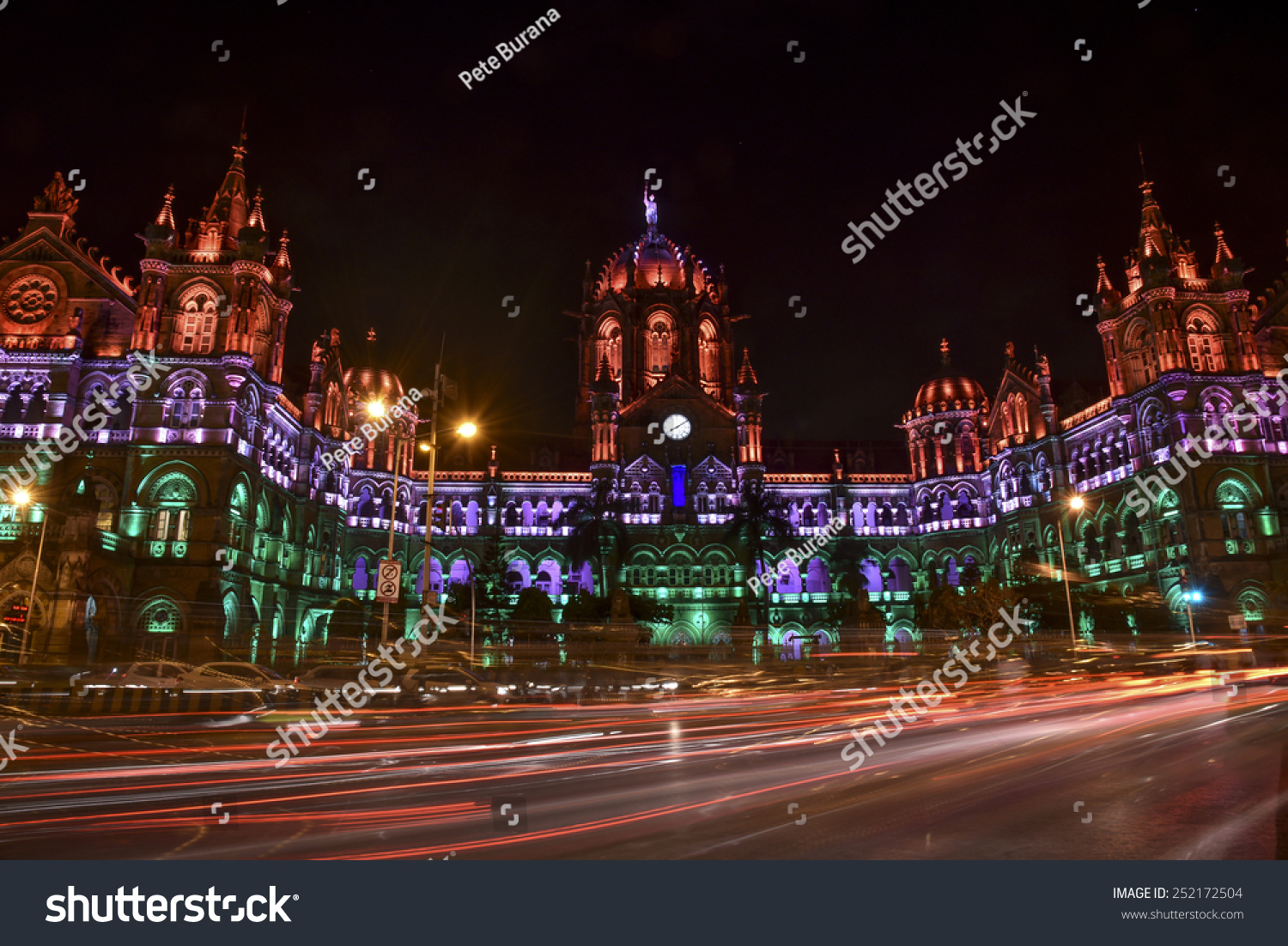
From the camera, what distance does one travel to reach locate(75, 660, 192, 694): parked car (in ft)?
60.4

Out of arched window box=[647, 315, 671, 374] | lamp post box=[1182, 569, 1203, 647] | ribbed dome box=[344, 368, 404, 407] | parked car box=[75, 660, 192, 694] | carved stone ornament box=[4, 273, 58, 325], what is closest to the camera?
parked car box=[75, 660, 192, 694]

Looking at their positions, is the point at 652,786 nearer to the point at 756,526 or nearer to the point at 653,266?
the point at 756,526

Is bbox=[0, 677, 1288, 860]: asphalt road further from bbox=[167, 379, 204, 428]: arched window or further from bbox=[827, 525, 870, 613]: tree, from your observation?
bbox=[827, 525, 870, 613]: tree

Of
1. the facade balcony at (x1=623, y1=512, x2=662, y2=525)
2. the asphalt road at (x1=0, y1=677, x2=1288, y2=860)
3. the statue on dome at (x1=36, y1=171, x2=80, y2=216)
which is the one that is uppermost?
the statue on dome at (x1=36, y1=171, x2=80, y2=216)

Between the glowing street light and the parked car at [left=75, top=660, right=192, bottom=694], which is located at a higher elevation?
the glowing street light

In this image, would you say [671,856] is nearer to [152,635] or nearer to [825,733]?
[825,733]

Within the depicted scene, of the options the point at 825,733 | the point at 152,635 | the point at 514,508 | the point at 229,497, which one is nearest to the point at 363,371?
the point at 514,508

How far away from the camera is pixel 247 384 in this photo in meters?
46.8

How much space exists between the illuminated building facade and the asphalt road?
1199 centimetres

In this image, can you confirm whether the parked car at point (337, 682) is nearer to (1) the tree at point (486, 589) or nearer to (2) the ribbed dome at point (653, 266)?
(1) the tree at point (486, 589)

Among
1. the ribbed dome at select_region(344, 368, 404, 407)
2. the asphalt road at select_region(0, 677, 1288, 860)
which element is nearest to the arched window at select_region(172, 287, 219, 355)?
the ribbed dome at select_region(344, 368, 404, 407)

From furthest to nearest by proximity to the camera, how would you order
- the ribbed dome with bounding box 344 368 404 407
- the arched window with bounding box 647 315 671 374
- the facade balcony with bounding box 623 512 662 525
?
1. the arched window with bounding box 647 315 671 374
2. the ribbed dome with bounding box 344 368 404 407
3. the facade balcony with bounding box 623 512 662 525

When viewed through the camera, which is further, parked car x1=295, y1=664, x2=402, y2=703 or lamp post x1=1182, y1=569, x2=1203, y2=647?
lamp post x1=1182, y1=569, x2=1203, y2=647

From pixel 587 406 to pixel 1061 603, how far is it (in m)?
44.9
